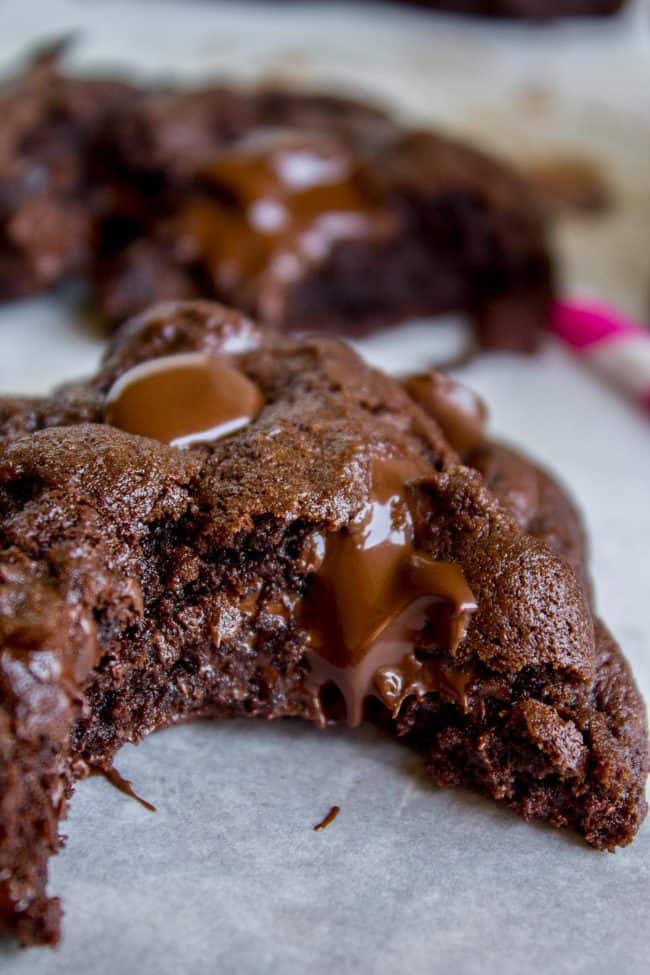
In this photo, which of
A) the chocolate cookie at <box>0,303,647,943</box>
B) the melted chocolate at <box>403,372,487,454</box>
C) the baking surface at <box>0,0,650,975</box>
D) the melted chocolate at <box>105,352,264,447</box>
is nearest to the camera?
the baking surface at <box>0,0,650,975</box>

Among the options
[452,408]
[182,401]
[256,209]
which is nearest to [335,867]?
[182,401]

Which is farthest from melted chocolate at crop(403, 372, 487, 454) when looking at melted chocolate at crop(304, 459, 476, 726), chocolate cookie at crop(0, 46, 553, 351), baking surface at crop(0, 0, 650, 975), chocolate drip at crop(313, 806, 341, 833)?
chocolate cookie at crop(0, 46, 553, 351)

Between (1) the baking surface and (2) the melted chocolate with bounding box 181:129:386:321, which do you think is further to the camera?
(2) the melted chocolate with bounding box 181:129:386:321

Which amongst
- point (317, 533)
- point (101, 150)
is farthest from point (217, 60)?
point (317, 533)

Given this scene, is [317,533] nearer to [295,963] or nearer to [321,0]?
[295,963]

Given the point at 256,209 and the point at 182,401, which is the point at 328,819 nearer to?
the point at 182,401

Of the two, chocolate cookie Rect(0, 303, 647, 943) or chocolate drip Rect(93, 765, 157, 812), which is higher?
chocolate cookie Rect(0, 303, 647, 943)

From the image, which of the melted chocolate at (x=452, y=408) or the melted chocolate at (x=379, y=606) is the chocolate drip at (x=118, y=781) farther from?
the melted chocolate at (x=452, y=408)

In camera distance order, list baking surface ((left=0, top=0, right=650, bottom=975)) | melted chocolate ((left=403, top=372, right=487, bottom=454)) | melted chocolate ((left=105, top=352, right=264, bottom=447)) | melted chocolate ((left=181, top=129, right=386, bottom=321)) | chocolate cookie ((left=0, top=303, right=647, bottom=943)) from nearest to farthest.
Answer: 1. baking surface ((left=0, top=0, right=650, bottom=975))
2. chocolate cookie ((left=0, top=303, right=647, bottom=943))
3. melted chocolate ((left=105, top=352, right=264, bottom=447))
4. melted chocolate ((left=403, top=372, right=487, bottom=454))
5. melted chocolate ((left=181, top=129, right=386, bottom=321))

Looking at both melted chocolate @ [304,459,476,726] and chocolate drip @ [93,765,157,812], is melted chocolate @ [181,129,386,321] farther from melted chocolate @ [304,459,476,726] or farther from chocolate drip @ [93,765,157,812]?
chocolate drip @ [93,765,157,812]
